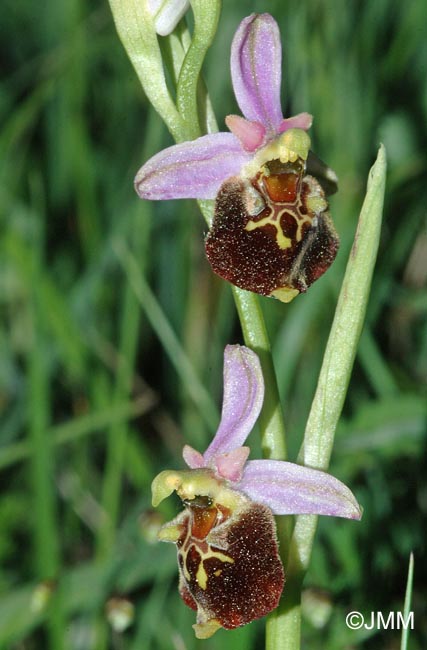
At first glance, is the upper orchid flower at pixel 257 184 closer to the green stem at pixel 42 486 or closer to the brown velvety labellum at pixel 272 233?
the brown velvety labellum at pixel 272 233

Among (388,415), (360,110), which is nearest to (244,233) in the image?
(388,415)

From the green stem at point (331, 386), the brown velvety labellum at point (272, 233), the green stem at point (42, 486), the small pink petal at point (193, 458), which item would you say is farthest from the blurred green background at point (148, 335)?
the brown velvety labellum at point (272, 233)

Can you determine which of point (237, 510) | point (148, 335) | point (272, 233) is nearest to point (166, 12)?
point (272, 233)

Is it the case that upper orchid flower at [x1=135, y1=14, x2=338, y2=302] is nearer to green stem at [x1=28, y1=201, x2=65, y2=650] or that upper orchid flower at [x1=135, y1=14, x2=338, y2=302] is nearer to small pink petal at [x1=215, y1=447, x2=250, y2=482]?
small pink petal at [x1=215, y1=447, x2=250, y2=482]

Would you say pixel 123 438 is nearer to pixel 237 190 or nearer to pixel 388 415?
pixel 388 415

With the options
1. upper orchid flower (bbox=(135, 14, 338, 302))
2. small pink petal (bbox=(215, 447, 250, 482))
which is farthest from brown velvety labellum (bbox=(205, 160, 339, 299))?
small pink petal (bbox=(215, 447, 250, 482))

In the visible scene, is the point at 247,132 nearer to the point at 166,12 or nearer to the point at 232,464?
the point at 166,12
